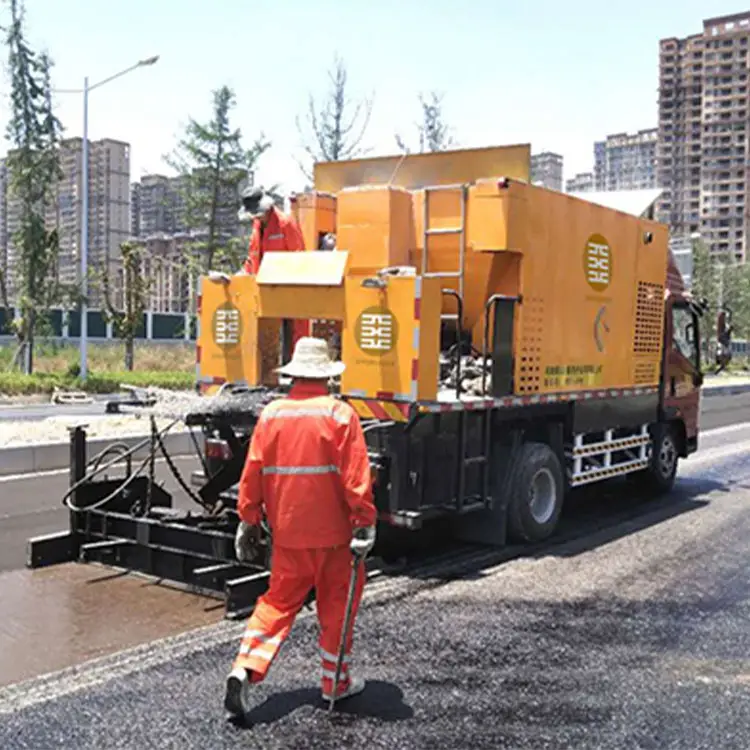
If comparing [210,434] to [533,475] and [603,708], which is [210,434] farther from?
[603,708]

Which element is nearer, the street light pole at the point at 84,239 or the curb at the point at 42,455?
the curb at the point at 42,455

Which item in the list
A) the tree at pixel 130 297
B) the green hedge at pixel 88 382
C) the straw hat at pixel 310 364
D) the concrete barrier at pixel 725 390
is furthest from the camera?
the concrete barrier at pixel 725 390

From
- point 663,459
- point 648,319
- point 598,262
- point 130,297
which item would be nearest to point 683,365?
point 663,459

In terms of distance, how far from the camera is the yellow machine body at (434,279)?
271 inches

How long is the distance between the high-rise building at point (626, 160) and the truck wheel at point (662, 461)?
94.8m

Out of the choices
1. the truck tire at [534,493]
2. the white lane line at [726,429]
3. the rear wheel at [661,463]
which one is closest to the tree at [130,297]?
the white lane line at [726,429]

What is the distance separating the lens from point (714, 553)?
807 cm

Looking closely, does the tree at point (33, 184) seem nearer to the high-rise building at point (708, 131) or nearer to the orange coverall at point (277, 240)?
the orange coverall at point (277, 240)

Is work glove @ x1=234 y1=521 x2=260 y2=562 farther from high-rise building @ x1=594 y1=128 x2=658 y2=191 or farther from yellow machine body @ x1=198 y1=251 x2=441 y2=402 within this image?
high-rise building @ x1=594 y1=128 x2=658 y2=191

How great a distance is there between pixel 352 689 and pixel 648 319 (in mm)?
6273

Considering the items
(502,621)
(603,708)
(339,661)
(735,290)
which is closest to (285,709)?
(339,661)

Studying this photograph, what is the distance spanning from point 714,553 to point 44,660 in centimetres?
545

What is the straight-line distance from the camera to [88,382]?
2566cm

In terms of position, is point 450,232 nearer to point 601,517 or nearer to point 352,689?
point 601,517
